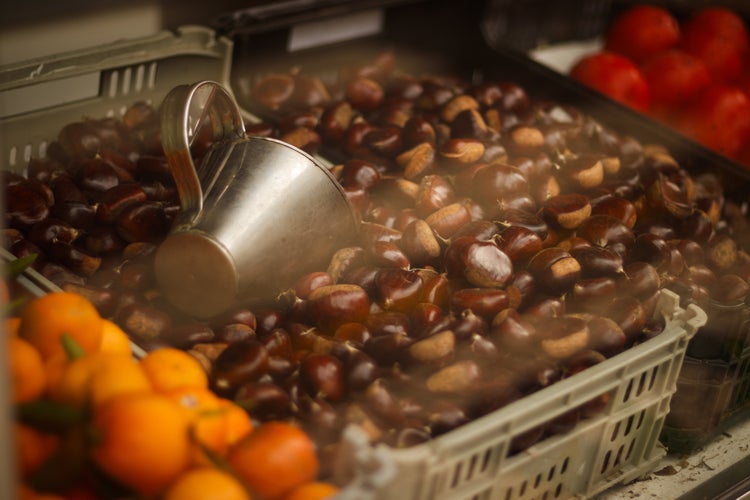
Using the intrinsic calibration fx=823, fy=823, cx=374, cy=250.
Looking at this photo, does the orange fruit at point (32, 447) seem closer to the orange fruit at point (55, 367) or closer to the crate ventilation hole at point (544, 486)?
the orange fruit at point (55, 367)

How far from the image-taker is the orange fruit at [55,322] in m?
0.93

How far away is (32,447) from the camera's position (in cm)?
82

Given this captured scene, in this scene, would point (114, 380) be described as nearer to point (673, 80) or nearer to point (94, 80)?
point (94, 80)

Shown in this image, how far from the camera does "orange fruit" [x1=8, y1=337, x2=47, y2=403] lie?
85 centimetres

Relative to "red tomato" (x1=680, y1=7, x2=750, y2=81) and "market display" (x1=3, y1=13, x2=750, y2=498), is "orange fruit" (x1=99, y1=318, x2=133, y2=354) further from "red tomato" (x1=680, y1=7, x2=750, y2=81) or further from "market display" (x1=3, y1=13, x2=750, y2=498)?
"red tomato" (x1=680, y1=7, x2=750, y2=81)

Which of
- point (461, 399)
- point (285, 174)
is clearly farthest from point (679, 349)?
point (285, 174)

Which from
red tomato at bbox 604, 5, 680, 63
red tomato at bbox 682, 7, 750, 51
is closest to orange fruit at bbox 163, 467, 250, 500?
red tomato at bbox 604, 5, 680, 63

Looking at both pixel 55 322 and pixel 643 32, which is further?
A: pixel 643 32

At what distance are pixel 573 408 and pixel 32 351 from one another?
65 cm

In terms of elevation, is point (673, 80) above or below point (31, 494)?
above

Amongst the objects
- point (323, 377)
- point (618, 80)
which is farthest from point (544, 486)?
point (618, 80)

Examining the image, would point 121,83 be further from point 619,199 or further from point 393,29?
point 619,199

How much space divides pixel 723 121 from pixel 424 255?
1.01 metres

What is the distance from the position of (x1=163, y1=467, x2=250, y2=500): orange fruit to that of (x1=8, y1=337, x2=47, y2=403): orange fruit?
0.60 ft
